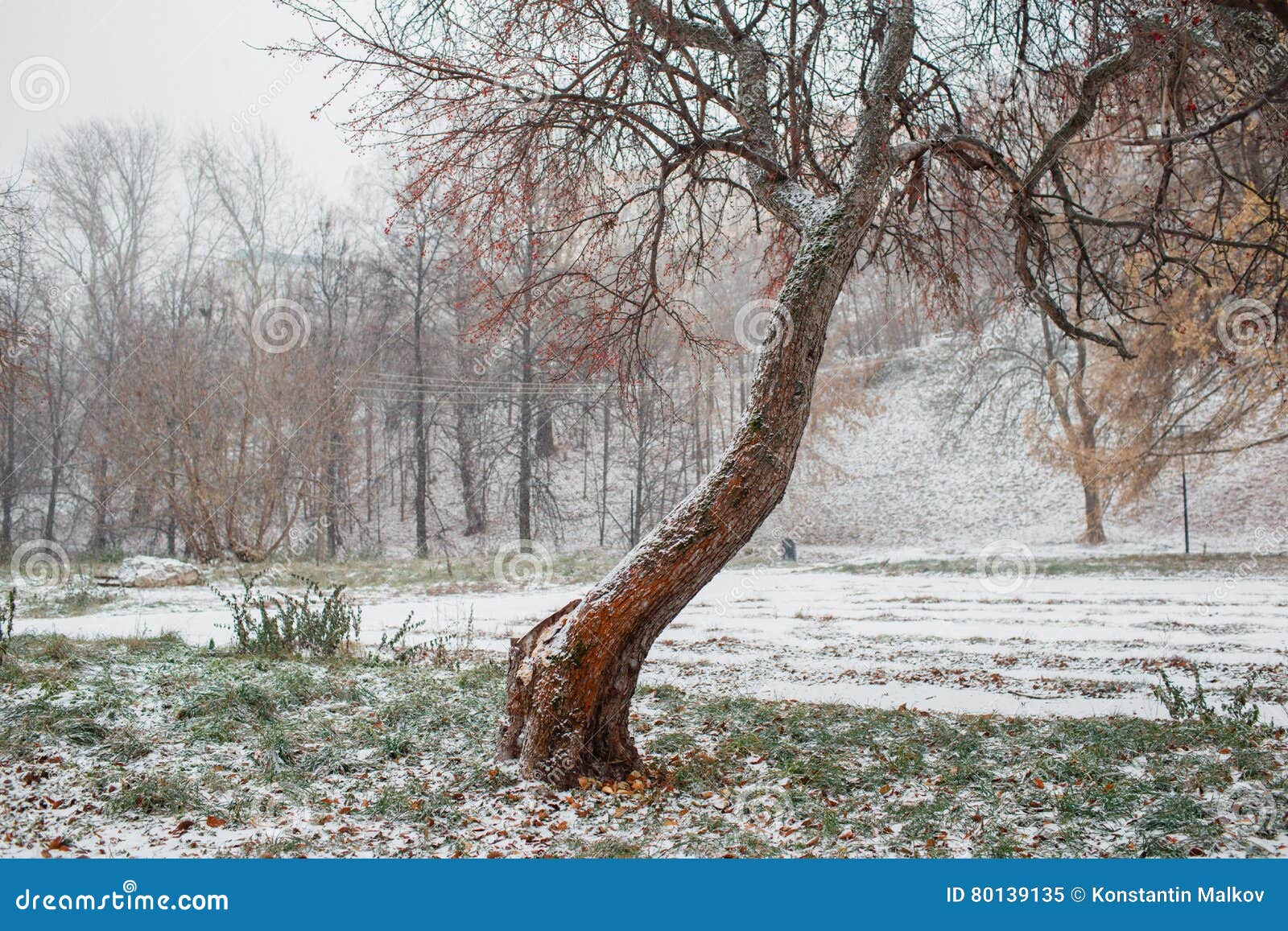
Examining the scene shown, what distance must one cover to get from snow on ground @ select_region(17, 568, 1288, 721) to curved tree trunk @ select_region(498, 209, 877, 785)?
8.21 ft

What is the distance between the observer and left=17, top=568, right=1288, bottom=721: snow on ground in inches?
268

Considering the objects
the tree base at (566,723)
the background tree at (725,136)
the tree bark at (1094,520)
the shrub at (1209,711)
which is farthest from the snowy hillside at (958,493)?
the tree base at (566,723)

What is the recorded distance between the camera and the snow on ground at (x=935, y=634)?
22.3 feet

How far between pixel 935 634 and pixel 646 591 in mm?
6432

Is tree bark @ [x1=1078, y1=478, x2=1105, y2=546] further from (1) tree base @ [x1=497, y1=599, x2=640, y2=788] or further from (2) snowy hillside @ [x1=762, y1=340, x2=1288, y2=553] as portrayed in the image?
(1) tree base @ [x1=497, y1=599, x2=640, y2=788]

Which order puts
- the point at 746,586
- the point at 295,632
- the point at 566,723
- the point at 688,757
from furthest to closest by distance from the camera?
the point at 746,586 → the point at 295,632 → the point at 688,757 → the point at 566,723

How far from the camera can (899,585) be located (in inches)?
607

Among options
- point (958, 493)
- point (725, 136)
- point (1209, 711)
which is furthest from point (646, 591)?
point (958, 493)

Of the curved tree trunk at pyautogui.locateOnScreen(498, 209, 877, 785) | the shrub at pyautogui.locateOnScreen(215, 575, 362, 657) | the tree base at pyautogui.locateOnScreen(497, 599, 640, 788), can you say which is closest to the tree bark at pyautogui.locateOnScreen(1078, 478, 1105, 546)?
the shrub at pyautogui.locateOnScreen(215, 575, 362, 657)

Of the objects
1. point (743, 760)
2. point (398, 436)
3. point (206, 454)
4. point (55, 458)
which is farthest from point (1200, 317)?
point (55, 458)

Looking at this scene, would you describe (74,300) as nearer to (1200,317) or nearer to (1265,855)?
(1200,317)

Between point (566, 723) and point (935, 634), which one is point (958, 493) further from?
point (566, 723)

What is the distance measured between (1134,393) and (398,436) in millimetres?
23061

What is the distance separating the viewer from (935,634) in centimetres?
983
